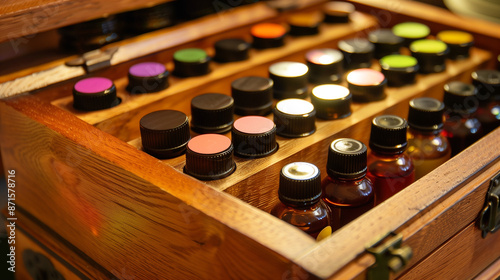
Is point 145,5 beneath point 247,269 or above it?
above

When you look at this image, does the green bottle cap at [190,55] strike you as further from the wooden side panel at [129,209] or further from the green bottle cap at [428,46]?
the green bottle cap at [428,46]

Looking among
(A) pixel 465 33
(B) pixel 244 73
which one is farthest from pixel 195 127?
(A) pixel 465 33

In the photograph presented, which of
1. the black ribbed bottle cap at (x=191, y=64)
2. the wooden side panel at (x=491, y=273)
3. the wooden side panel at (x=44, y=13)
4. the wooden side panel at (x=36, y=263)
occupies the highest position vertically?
the wooden side panel at (x=44, y=13)

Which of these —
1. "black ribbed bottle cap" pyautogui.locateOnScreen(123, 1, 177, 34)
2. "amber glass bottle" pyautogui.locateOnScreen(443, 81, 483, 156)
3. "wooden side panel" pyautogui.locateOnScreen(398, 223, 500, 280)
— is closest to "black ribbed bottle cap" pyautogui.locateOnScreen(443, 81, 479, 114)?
"amber glass bottle" pyautogui.locateOnScreen(443, 81, 483, 156)

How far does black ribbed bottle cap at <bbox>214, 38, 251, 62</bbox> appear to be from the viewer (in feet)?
3.36

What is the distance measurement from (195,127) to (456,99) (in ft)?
1.46

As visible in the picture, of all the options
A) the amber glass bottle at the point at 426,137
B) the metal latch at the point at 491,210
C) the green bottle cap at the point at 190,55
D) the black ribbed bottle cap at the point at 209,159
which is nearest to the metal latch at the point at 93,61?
the green bottle cap at the point at 190,55

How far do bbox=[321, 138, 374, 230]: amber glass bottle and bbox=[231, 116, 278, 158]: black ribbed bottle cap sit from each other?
9 centimetres

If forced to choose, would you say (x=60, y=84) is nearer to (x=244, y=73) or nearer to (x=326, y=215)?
(x=244, y=73)

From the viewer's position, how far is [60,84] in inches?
34.9

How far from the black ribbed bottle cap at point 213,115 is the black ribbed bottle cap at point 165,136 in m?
0.04

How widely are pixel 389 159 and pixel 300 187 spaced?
0.22m

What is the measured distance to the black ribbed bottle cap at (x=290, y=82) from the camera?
0.94 m

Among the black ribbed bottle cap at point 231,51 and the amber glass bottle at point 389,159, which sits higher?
the black ribbed bottle cap at point 231,51
